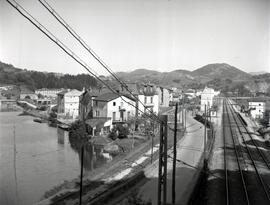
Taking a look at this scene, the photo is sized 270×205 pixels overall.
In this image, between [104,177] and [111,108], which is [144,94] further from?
[104,177]

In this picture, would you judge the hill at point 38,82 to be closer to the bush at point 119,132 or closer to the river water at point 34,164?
the river water at point 34,164

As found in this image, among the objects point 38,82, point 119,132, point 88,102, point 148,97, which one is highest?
point 38,82

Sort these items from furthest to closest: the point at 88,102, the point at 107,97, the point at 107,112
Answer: the point at 88,102 → the point at 107,97 → the point at 107,112

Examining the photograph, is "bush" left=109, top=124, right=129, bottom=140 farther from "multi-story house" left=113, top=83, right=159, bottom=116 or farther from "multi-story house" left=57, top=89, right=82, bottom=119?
"multi-story house" left=57, top=89, right=82, bottom=119

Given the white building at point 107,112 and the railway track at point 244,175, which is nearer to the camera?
the railway track at point 244,175

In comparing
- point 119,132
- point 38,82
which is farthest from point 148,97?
point 38,82

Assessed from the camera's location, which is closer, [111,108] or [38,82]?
[111,108]

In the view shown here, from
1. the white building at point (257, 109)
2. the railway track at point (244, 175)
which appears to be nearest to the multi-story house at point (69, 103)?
the white building at point (257, 109)

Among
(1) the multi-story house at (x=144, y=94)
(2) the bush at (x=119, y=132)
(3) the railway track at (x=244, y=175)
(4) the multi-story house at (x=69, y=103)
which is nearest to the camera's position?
(3) the railway track at (x=244, y=175)

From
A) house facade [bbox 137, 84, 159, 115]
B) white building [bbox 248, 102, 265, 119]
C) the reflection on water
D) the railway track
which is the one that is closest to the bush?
the reflection on water
